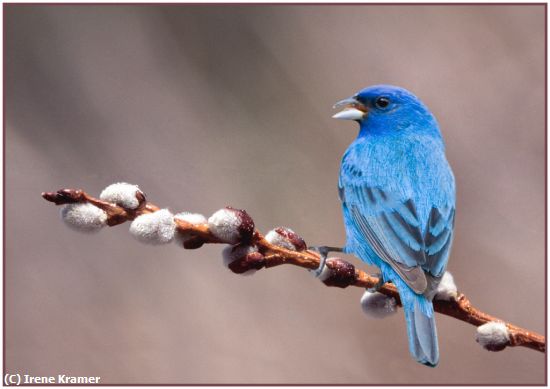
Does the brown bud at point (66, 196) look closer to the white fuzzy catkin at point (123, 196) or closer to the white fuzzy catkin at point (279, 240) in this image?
the white fuzzy catkin at point (123, 196)

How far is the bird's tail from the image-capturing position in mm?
2213

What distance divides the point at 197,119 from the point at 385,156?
204cm

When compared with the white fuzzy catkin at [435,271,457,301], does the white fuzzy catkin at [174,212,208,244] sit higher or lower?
higher

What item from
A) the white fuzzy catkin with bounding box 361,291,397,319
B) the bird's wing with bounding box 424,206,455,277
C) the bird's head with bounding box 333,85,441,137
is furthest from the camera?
the bird's head with bounding box 333,85,441,137

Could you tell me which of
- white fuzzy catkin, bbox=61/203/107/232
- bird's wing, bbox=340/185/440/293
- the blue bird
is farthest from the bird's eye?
white fuzzy catkin, bbox=61/203/107/232

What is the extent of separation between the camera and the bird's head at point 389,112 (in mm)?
3434

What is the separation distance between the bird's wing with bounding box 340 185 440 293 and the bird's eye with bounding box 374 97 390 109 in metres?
0.53

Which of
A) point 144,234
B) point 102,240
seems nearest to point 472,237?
point 102,240

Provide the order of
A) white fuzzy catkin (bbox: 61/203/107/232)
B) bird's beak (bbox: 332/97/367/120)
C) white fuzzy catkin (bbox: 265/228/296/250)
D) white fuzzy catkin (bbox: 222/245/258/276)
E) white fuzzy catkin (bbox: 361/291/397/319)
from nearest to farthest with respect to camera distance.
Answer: white fuzzy catkin (bbox: 61/203/107/232) < white fuzzy catkin (bbox: 222/245/258/276) < white fuzzy catkin (bbox: 265/228/296/250) < white fuzzy catkin (bbox: 361/291/397/319) < bird's beak (bbox: 332/97/367/120)

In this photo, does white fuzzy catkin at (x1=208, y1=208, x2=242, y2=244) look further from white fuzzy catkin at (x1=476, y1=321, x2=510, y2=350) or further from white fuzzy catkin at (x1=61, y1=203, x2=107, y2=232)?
white fuzzy catkin at (x1=476, y1=321, x2=510, y2=350)

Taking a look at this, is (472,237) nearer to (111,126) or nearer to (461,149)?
(461,149)

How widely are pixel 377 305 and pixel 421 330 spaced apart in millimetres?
353

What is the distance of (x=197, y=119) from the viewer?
192 inches

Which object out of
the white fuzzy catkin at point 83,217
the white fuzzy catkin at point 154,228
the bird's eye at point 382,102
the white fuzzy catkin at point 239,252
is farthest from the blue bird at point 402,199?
the white fuzzy catkin at point 83,217
